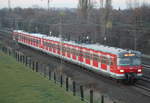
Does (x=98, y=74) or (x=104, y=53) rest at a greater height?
(x=104, y=53)

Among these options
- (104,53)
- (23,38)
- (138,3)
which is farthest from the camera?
(23,38)

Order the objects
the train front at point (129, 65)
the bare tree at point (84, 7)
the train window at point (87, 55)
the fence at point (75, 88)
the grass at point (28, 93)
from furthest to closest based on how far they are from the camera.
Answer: the bare tree at point (84, 7) < the train window at point (87, 55) < the train front at point (129, 65) < the fence at point (75, 88) < the grass at point (28, 93)

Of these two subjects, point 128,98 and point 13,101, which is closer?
point 13,101

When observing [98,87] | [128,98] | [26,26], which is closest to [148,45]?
[98,87]

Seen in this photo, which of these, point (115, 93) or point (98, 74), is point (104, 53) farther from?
point (115, 93)

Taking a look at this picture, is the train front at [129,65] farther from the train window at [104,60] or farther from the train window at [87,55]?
the train window at [87,55]

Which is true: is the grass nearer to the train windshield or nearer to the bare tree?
the train windshield

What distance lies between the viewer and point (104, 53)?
23453mm

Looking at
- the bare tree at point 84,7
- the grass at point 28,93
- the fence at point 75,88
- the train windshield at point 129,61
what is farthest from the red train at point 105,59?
the bare tree at point 84,7

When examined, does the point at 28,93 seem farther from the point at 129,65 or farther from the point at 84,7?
the point at 84,7

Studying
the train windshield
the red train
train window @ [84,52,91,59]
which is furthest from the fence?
the train windshield

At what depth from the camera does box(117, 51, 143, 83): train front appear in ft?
70.5

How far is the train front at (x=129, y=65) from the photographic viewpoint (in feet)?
70.5

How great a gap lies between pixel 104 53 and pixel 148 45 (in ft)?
69.9
